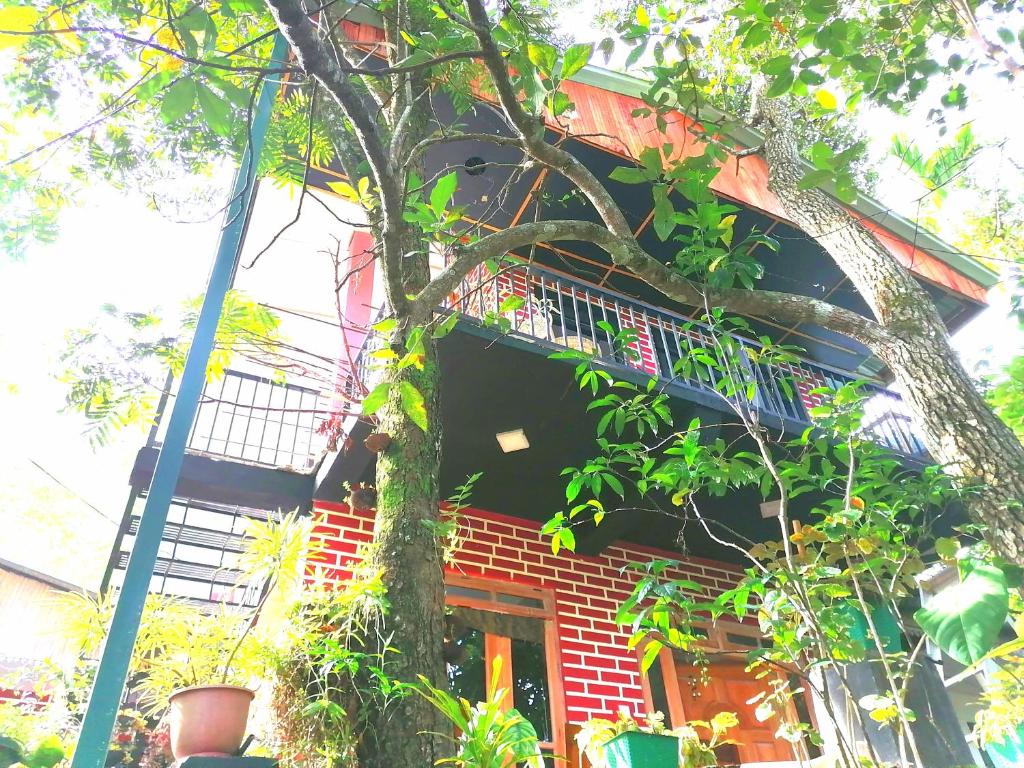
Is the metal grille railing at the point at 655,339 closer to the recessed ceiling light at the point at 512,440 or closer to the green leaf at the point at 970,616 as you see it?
the recessed ceiling light at the point at 512,440

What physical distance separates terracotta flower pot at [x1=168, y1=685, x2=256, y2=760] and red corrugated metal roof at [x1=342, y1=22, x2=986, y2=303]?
4.78 m

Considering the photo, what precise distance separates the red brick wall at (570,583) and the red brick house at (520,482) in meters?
0.01

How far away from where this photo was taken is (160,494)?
53.2 inches

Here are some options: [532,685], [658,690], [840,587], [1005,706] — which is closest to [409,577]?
[840,587]

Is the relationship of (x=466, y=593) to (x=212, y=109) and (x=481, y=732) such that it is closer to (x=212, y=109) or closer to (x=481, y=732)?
(x=481, y=732)

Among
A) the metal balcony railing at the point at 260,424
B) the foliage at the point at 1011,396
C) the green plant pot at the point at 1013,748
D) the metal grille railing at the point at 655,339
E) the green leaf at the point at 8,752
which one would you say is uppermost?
the metal grille railing at the point at 655,339

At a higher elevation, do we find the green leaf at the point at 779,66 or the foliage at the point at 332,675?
the green leaf at the point at 779,66

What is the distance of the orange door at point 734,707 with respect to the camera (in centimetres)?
586

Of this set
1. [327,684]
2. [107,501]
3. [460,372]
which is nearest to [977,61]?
[460,372]

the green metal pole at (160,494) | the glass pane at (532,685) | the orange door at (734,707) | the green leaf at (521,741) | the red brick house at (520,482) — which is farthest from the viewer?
the orange door at (734,707)

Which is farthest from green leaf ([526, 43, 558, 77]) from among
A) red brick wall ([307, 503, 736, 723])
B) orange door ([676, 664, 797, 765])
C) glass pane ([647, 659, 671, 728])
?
orange door ([676, 664, 797, 765])

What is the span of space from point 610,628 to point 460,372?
2.68 m

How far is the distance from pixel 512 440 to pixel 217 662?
2.90 m

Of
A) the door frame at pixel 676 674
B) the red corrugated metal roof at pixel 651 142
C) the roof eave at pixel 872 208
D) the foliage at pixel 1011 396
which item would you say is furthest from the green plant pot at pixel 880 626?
the roof eave at pixel 872 208
